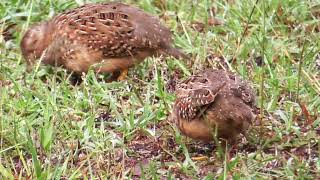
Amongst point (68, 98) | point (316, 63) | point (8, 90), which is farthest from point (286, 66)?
point (8, 90)

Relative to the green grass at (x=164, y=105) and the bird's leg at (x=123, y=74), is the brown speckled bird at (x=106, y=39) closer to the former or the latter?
the bird's leg at (x=123, y=74)

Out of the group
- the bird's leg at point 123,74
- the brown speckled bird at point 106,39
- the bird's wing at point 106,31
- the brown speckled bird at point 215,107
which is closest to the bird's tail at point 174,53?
the brown speckled bird at point 106,39

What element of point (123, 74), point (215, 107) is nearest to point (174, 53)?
point (123, 74)

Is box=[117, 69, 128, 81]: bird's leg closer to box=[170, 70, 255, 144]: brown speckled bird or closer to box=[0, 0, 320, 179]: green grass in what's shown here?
box=[0, 0, 320, 179]: green grass

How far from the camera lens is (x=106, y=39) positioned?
6465 mm

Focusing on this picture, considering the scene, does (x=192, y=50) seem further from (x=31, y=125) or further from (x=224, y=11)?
(x=31, y=125)

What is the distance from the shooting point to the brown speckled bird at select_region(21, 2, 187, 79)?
645 cm

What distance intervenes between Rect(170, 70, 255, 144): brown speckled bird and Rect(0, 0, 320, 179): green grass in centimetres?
14

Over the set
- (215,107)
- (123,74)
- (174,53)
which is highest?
(215,107)

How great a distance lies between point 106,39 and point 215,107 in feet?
6.21

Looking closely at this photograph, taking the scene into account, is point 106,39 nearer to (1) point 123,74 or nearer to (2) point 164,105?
(1) point 123,74

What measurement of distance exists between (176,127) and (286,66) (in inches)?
59.2

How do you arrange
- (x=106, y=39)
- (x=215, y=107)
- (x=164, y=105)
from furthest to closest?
(x=106, y=39), (x=164, y=105), (x=215, y=107)

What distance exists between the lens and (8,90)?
6.29m
